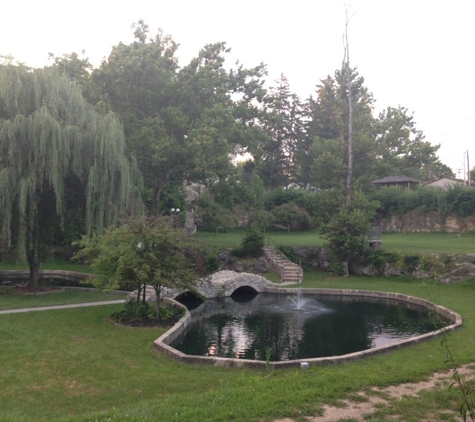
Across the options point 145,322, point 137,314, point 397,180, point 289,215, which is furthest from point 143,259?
point 397,180

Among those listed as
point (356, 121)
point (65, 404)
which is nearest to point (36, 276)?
point (65, 404)

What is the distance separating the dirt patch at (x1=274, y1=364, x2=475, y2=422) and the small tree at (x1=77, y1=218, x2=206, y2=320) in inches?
308

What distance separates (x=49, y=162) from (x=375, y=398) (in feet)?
49.9

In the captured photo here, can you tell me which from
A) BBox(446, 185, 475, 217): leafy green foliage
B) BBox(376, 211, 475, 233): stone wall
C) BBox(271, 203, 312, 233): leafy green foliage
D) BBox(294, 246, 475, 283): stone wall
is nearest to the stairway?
BBox(294, 246, 475, 283): stone wall

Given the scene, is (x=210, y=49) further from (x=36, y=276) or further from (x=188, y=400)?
(x=188, y=400)

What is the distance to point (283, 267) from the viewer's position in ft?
81.0

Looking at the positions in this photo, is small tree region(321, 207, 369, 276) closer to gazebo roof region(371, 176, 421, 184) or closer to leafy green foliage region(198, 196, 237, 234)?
leafy green foliage region(198, 196, 237, 234)

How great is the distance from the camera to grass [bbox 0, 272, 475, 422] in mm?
6730

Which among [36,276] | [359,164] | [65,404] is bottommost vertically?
[65,404]

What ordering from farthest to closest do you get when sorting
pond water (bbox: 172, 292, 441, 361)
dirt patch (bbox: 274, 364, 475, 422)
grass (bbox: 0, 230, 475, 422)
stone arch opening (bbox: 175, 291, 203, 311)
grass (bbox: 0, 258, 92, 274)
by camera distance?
grass (bbox: 0, 258, 92, 274)
stone arch opening (bbox: 175, 291, 203, 311)
pond water (bbox: 172, 292, 441, 361)
grass (bbox: 0, 230, 475, 422)
dirt patch (bbox: 274, 364, 475, 422)

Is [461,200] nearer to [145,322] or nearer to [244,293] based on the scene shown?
[244,293]

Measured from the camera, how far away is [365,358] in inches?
419

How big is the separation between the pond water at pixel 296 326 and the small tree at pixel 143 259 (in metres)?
1.97

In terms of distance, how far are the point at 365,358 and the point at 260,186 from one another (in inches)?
1300
